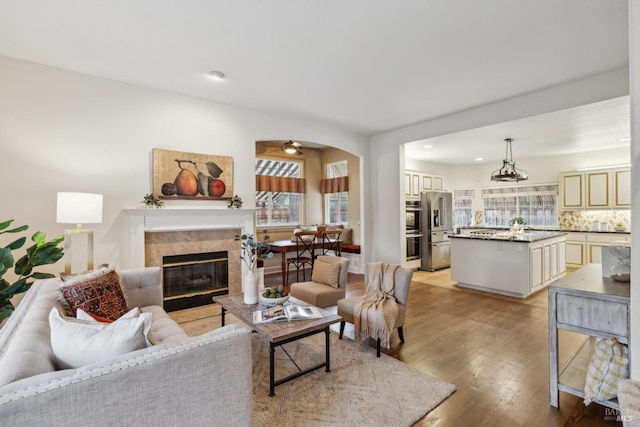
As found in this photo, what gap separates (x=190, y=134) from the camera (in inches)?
163

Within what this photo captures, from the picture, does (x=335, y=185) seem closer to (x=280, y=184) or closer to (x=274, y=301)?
(x=280, y=184)

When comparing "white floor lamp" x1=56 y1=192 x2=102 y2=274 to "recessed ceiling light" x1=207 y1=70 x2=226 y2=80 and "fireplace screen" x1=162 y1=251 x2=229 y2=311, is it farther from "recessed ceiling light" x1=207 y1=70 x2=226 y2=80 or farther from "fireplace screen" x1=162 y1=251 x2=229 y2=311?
"recessed ceiling light" x1=207 y1=70 x2=226 y2=80

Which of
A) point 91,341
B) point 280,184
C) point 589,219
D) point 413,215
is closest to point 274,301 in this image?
point 91,341

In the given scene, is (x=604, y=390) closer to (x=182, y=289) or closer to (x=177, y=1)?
(x=177, y=1)

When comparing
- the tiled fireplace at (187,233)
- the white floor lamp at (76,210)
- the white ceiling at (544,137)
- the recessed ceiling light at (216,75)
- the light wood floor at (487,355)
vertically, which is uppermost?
the recessed ceiling light at (216,75)

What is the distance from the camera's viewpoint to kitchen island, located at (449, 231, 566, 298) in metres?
4.55

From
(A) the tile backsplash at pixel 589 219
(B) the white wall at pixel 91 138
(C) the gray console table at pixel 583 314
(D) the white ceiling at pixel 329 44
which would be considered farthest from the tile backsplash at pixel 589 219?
(B) the white wall at pixel 91 138

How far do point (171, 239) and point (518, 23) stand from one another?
172 inches

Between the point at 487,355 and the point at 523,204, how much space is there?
21.2 ft

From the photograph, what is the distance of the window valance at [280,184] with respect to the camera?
6.64 m

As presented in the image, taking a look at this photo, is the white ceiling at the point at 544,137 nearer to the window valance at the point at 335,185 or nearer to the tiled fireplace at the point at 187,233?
the window valance at the point at 335,185

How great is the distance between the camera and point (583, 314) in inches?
75.5

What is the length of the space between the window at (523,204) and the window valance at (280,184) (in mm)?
5239

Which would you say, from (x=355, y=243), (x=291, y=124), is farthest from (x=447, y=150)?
(x=291, y=124)
